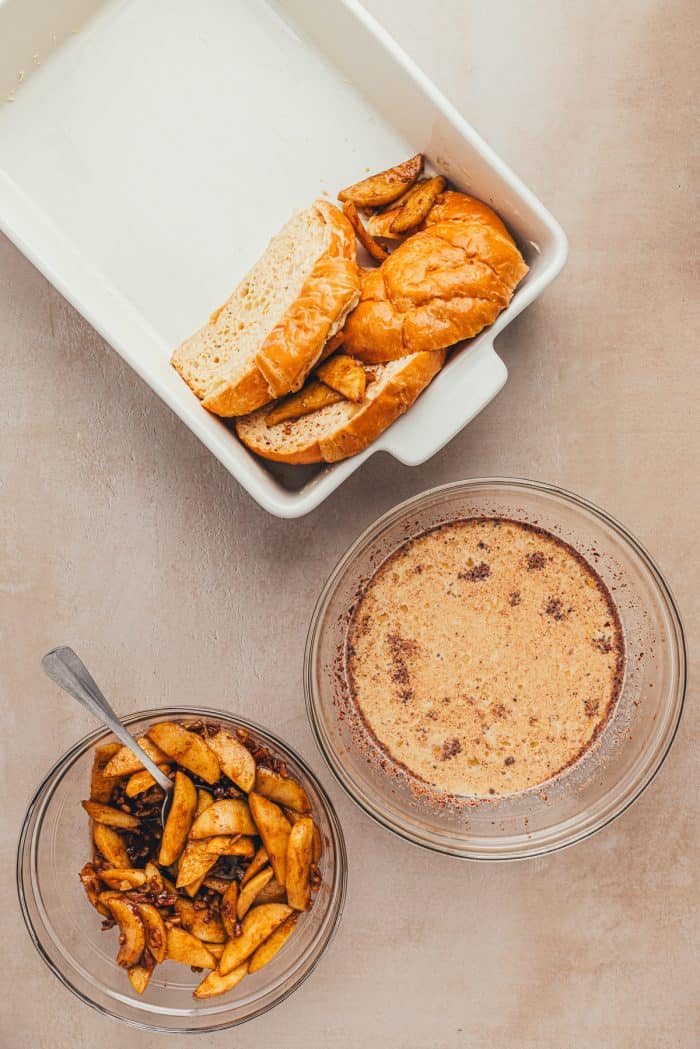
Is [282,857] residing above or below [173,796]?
below

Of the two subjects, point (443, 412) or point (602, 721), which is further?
point (602, 721)

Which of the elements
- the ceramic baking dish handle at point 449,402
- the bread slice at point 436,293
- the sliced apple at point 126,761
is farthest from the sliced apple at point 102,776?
the bread slice at point 436,293

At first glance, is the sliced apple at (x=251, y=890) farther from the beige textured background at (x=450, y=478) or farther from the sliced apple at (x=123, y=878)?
the beige textured background at (x=450, y=478)

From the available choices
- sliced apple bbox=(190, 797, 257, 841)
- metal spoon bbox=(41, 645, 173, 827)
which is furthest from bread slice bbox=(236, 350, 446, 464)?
sliced apple bbox=(190, 797, 257, 841)

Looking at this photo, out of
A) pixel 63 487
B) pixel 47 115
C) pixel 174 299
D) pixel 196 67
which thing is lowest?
pixel 63 487

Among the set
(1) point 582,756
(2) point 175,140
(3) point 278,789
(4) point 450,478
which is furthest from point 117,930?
(2) point 175,140

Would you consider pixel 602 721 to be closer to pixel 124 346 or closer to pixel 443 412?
pixel 443 412

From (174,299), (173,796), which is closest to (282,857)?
(173,796)

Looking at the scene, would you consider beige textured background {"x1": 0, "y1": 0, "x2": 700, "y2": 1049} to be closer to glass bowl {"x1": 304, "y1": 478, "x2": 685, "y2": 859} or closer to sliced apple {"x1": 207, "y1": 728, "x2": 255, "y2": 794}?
glass bowl {"x1": 304, "y1": 478, "x2": 685, "y2": 859}
